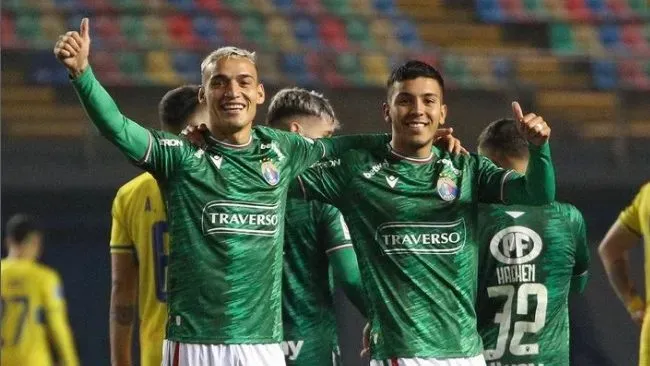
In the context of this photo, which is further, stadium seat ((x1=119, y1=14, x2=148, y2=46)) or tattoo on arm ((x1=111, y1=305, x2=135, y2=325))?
stadium seat ((x1=119, y1=14, x2=148, y2=46))

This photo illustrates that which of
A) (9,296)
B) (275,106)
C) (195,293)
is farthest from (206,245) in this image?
(9,296)

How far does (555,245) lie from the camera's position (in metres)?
5.76

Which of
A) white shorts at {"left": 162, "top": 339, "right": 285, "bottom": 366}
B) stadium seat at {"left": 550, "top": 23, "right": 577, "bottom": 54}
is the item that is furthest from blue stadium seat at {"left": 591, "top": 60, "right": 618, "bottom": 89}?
white shorts at {"left": 162, "top": 339, "right": 285, "bottom": 366}

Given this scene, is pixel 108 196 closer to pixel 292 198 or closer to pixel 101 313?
pixel 101 313

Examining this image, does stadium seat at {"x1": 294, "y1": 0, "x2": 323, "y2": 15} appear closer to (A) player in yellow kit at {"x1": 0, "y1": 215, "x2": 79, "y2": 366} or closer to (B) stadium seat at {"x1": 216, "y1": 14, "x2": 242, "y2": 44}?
(B) stadium seat at {"x1": 216, "y1": 14, "x2": 242, "y2": 44}

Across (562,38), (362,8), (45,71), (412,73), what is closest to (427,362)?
(412,73)

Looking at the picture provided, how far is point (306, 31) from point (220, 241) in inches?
465

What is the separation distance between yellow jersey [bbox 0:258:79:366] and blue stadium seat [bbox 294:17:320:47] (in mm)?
7234

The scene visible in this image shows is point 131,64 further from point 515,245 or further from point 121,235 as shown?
point 515,245

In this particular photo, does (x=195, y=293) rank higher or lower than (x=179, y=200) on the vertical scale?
lower

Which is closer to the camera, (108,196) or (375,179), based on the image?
(375,179)

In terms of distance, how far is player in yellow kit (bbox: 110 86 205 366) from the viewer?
5770 millimetres

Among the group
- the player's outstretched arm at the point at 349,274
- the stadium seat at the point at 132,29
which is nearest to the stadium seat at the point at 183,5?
the stadium seat at the point at 132,29

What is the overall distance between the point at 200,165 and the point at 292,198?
1.82ft
